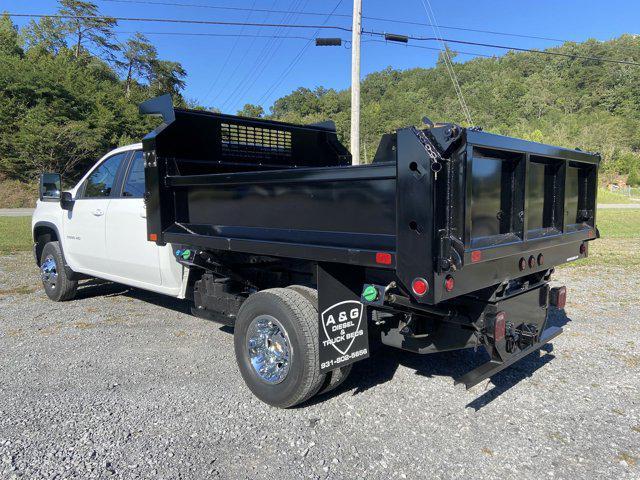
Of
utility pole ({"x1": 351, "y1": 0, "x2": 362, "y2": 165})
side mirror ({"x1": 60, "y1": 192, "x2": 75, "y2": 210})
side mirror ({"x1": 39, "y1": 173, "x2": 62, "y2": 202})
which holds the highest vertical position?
utility pole ({"x1": 351, "y1": 0, "x2": 362, "y2": 165})

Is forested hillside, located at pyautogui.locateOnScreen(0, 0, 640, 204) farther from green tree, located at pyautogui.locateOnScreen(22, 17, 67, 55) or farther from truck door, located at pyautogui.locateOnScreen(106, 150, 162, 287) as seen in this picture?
truck door, located at pyautogui.locateOnScreen(106, 150, 162, 287)

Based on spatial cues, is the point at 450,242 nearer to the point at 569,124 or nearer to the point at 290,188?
the point at 290,188

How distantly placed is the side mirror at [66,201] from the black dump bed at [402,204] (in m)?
2.32

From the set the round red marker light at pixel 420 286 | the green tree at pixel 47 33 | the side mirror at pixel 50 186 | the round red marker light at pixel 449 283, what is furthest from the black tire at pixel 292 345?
the green tree at pixel 47 33

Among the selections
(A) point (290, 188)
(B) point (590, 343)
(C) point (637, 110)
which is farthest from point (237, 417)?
(C) point (637, 110)

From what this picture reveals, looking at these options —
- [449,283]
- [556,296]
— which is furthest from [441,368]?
[449,283]

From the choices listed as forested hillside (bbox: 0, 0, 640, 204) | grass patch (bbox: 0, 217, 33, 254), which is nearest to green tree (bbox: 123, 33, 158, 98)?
forested hillside (bbox: 0, 0, 640, 204)

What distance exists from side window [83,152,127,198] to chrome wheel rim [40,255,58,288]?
49.8 inches

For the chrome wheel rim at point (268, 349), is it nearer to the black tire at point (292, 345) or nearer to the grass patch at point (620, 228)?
the black tire at point (292, 345)

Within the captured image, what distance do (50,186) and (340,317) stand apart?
187 inches

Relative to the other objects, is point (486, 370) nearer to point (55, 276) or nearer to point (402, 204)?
point (402, 204)

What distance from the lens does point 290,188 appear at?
3.30m

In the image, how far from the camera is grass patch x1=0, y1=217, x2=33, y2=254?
39.1ft

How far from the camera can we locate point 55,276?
21.9ft
